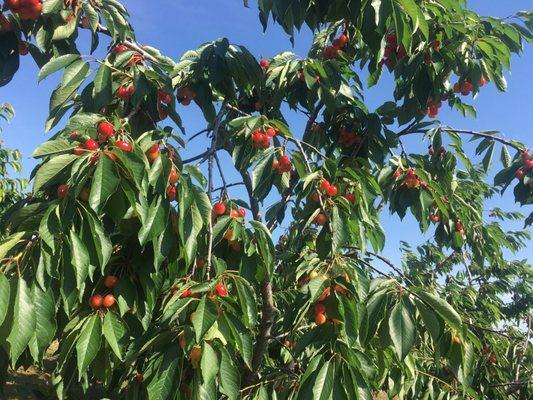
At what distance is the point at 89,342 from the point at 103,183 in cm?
40

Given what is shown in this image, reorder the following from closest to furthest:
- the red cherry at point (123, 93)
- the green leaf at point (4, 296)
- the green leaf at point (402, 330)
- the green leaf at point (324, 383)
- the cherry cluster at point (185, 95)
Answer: the green leaf at point (4, 296) < the green leaf at point (324, 383) < the green leaf at point (402, 330) < the red cherry at point (123, 93) < the cherry cluster at point (185, 95)

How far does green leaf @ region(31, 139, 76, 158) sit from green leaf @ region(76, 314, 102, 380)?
436mm

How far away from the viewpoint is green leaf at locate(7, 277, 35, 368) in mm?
975

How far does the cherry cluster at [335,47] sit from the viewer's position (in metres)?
2.33

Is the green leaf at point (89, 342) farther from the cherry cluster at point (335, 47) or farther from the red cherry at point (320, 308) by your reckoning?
the cherry cluster at point (335, 47)

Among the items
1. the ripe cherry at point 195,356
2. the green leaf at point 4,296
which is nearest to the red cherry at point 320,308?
the ripe cherry at point 195,356

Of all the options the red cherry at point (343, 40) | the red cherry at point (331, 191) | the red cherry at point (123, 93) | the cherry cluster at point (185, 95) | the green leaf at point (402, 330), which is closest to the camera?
the green leaf at point (402, 330)

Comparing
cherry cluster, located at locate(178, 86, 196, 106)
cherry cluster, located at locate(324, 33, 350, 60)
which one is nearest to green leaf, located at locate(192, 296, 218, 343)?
cherry cluster, located at locate(178, 86, 196, 106)

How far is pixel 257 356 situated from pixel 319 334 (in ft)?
2.08

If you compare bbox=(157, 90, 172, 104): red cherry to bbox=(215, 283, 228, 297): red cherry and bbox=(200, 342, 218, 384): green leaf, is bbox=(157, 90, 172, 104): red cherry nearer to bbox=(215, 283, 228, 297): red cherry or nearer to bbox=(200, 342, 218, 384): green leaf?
bbox=(215, 283, 228, 297): red cherry

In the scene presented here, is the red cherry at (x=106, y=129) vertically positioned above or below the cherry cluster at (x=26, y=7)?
below

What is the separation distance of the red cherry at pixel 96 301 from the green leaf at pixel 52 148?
0.41 metres

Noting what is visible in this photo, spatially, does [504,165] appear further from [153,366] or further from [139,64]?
[153,366]

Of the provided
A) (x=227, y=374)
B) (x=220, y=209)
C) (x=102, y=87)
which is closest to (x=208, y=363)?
(x=227, y=374)
